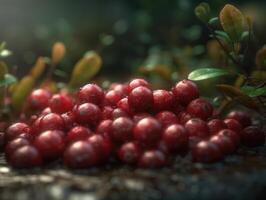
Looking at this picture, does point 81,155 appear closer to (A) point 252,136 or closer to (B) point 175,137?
(B) point 175,137

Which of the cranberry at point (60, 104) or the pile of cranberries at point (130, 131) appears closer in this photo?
the pile of cranberries at point (130, 131)

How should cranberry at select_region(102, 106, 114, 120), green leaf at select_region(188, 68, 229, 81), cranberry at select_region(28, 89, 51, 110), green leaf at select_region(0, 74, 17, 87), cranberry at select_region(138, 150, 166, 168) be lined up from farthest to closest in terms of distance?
1. cranberry at select_region(28, 89, 51, 110)
2. green leaf at select_region(0, 74, 17, 87)
3. green leaf at select_region(188, 68, 229, 81)
4. cranberry at select_region(102, 106, 114, 120)
5. cranberry at select_region(138, 150, 166, 168)

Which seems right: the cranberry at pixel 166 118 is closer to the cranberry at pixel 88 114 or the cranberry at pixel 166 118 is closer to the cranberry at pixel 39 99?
the cranberry at pixel 88 114

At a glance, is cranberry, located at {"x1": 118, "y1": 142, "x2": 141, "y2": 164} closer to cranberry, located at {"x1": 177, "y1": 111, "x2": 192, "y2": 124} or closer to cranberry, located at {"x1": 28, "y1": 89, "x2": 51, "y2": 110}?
cranberry, located at {"x1": 177, "y1": 111, "x2": 192, "y2": 124}

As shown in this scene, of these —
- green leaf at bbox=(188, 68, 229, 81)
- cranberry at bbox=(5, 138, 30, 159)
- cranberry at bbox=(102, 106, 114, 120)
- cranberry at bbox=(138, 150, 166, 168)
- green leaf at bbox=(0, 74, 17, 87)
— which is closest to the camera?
cranberry at bbox=(138, 150, 166, 168)

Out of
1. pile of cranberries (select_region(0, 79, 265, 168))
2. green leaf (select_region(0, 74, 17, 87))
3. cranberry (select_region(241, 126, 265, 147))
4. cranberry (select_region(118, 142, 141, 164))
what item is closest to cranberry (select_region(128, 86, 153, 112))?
pile of cranberries (select_region(0, 79, 265, 168))

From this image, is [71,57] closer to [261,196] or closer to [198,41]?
[198,41]

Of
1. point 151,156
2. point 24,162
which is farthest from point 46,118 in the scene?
point 151,156

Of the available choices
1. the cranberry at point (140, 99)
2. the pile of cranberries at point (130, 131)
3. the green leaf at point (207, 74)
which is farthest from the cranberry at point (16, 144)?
the green leaf at point (207, 74)
